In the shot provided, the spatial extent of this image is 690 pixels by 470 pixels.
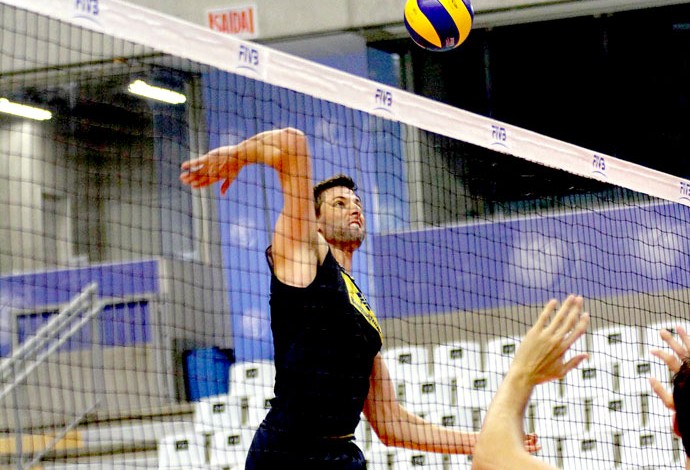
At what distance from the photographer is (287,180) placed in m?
4.16

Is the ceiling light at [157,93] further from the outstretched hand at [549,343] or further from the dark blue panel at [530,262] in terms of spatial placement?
the outstretched hand at [549,343]

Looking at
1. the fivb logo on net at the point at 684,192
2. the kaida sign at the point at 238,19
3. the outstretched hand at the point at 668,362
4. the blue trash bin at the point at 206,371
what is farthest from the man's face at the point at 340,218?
the kaida sign at the point at 238,19

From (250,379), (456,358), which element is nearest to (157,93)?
(250,379)

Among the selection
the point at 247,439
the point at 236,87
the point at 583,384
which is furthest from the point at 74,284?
the point at 583,384

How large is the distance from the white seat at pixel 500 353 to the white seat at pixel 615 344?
658mm

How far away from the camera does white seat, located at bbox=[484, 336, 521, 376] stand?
30.9ft

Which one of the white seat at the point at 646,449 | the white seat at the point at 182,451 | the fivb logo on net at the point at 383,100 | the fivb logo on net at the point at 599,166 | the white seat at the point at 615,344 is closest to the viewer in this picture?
the fivb logo on net at the point at 383,100

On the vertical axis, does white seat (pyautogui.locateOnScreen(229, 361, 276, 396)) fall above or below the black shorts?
above

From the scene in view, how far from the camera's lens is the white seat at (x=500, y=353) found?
9414 mm

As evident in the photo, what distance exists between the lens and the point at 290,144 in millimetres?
4109

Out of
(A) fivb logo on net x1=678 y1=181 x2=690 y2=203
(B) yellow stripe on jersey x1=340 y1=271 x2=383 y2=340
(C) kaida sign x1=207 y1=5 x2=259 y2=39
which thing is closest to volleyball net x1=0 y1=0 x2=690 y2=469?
(C) kaida sign x1=207 y1=5 x2=259 y2=39

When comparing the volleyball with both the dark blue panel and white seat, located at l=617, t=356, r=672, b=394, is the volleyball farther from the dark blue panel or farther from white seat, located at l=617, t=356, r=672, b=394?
the dark blue panel

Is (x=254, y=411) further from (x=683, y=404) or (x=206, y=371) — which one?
(x=683, y=404)

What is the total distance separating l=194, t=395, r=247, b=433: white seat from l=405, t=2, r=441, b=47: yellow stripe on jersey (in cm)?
376
